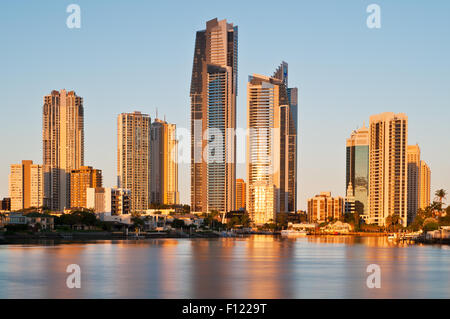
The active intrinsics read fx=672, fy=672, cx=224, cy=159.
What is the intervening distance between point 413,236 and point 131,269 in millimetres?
122012

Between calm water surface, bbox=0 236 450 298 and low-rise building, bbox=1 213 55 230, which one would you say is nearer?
calm water surface, bbox=0 236 450 298

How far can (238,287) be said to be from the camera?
188ft

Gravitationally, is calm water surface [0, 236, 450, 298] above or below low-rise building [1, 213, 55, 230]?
above

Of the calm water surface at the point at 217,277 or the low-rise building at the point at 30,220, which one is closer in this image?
the calm water surface at the point at 217,277

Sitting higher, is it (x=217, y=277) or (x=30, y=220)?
(x=217, y=277)

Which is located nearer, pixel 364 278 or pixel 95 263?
pixel 364 278

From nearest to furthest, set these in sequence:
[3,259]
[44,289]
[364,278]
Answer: [44,289] < [364,278] < [3,259]

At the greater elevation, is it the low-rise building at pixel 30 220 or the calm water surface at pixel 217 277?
the calm water surface at pixel 217 277

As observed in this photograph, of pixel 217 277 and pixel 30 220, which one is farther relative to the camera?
pixel 30 220
